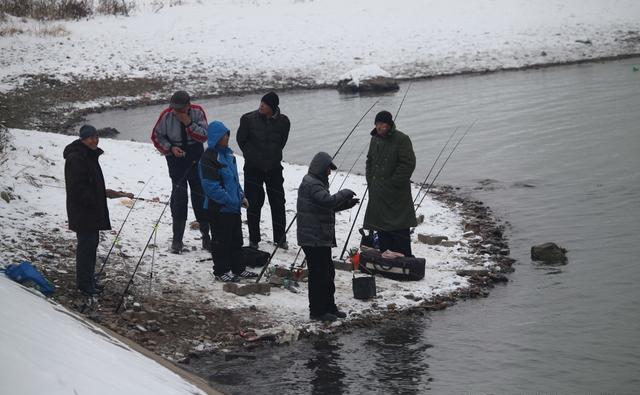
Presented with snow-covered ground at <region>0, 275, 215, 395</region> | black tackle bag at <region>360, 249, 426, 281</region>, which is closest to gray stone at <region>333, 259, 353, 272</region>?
black tackle bag at <region>360, 249, 426, 281</region>

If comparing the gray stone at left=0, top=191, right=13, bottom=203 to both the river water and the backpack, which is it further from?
the river water

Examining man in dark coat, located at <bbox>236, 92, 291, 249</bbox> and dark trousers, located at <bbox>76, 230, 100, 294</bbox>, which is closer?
dark trousers, located at <bbox>76, 230, 100, 294</bbox>

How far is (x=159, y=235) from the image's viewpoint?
442 inches

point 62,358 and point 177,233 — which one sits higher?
point 62,358

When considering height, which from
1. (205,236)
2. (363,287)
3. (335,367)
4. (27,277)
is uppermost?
(27,277)

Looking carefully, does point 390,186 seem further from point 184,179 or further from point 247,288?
point 184,179

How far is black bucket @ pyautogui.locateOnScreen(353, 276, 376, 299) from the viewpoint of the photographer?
957cm

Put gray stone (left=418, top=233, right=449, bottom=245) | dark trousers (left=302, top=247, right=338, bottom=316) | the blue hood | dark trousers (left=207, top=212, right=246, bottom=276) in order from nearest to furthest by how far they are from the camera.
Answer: dark trousers (left=302, top=247, right=338, bottom=316) → the blue hood → dark trousers (left=207, top=212, right=246, bottom=276) → gray stone (left=418, top=233, right=449, bottom=245)

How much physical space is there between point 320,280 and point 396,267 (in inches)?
65.8

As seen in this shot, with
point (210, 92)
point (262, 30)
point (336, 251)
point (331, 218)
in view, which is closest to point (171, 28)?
point (262, 30)

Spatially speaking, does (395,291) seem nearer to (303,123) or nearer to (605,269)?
(605,269)

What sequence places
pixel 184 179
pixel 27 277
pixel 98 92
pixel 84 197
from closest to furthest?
1. pixel 27 277
2. pixel 84 197
3. pixel 184 179
4. pixel 98 92

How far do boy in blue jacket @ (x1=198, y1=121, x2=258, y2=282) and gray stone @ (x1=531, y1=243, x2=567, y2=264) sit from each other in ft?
13.4

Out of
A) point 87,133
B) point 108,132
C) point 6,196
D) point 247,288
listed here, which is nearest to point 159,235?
point 6,196
